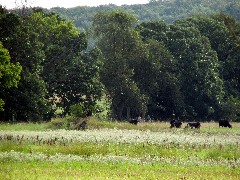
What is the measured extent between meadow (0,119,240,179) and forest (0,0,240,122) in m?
18.2

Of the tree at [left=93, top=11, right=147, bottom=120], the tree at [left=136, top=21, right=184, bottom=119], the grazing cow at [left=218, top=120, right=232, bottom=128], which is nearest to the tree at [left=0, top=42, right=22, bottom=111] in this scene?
the grazing cow at [left=218, top=120, right=232, bottom=128]

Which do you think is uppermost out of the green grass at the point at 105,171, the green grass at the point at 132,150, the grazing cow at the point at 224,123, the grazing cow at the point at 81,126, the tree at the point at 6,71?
the tree at the point at 6,71

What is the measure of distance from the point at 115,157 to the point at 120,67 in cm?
4770

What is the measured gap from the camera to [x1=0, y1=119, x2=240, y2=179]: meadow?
973 inches

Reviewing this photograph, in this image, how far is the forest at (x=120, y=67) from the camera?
62125 mm

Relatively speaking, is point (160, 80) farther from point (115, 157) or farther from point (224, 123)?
point (115, 157)

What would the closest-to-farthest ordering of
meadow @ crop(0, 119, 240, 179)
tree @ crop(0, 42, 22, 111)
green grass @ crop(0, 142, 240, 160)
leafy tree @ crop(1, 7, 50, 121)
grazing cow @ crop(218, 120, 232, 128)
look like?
meadow @ crop(0, 119, 240, 179) → green grass @ crop(0, 142, 240, 160) → tree @ crop(0, 42, 22, 111) → leafy tree @ crop(1, 7, 50, 121) → grazing cow @ crop(218, 120, 232, 128)

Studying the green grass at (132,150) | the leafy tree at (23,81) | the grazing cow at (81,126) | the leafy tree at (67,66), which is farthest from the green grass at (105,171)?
the leafy tree at (67,66)

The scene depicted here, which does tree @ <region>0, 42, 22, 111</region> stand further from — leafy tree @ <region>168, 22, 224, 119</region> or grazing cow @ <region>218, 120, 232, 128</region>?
leafy tree @ <region>168, 22, 224, 119</region>

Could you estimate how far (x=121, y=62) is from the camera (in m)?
77.2

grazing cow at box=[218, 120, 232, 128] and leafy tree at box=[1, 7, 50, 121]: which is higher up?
leafy tree at box=[1, 7, 50, 121]

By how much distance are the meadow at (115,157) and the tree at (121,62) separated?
35697 mm

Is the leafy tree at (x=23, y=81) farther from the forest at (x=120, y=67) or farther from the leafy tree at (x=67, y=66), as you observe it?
the leafy tree at (x=67, y=66)

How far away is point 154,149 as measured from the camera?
34.0m
